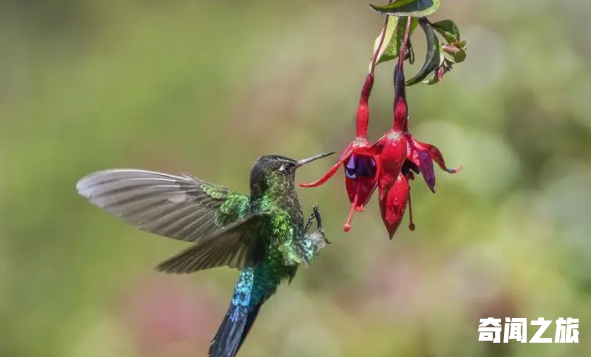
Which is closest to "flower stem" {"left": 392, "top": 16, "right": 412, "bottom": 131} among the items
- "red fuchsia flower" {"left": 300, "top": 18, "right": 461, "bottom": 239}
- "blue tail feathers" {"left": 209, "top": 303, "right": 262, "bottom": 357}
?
"red fuchsia flower" {"left": 300, "top": 18, "right": 461, "bottom": 239}

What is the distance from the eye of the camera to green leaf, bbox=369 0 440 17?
46.3 inches

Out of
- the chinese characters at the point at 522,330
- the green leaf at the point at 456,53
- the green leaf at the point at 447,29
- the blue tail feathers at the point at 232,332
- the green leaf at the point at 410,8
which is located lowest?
the blue tail feathers at the point at 232,332

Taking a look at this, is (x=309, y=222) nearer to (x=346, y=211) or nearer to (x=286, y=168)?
(x=286, y=168)

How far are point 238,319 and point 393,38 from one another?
62cm

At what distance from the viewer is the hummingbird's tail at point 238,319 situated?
157cm

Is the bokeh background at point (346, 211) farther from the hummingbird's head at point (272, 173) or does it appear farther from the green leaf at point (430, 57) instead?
the green leaf at point (430, 57)

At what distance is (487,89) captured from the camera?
2662 mm

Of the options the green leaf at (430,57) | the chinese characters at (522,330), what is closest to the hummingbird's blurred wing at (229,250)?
the green leaf at (430,57)

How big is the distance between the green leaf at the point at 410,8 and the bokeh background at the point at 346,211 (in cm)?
130

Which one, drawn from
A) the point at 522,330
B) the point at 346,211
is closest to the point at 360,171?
the point at 522,330

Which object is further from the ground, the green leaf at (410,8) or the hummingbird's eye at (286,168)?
the green leaf at (410,8)

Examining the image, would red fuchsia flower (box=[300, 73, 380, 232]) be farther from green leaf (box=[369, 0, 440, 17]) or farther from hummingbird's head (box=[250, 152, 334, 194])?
hummingbird's head (box=[250, 152, 334, 194])

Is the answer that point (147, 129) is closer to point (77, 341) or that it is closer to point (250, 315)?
point (77, 341)

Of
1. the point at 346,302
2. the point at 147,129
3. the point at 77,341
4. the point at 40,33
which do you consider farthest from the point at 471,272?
the point at 40,33
